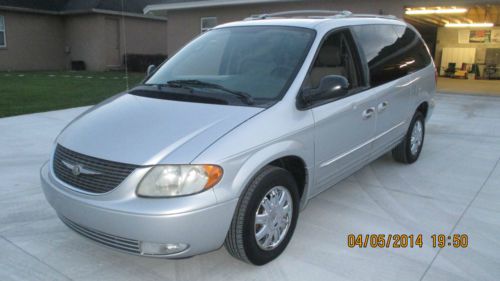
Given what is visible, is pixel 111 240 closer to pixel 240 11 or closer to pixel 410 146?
pixel 410 146

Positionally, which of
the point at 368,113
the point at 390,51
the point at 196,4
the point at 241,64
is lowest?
the point at 368,113

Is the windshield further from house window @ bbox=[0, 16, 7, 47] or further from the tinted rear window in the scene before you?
house window @ bbox=[0, 16, 7, 47]

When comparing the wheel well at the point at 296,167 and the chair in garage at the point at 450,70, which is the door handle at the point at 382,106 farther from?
the chair in garage at the point at 450,70

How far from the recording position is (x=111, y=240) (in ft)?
9.57

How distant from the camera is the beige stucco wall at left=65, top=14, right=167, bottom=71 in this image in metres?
23.3

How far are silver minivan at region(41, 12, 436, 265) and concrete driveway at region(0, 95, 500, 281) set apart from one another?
34 centimetres

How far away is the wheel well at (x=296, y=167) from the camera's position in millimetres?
3490

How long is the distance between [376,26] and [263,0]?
10844mm

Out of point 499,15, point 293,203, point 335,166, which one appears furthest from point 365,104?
point 499,15

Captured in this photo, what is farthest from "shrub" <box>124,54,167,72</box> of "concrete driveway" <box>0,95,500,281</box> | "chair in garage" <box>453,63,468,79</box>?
"concrete driveway" <box>0,95,500,281</box>

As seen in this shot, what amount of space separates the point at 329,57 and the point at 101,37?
2142 centimetres

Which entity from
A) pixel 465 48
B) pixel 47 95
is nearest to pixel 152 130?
pixel 47 95

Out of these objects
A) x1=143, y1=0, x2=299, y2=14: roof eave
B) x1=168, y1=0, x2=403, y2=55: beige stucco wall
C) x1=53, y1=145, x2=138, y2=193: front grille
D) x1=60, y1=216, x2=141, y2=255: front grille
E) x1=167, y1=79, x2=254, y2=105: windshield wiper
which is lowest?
x1=60, y1=216, x2=141, y2=255: front grille

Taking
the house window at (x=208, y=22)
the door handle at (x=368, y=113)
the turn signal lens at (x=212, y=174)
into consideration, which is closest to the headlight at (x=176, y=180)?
the turn signal lens at (x=212, y=174)
